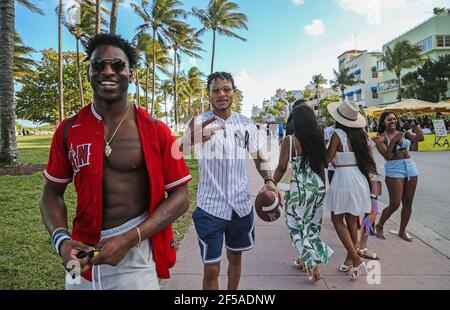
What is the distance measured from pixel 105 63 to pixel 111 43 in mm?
134

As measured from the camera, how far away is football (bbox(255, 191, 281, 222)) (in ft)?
9.35

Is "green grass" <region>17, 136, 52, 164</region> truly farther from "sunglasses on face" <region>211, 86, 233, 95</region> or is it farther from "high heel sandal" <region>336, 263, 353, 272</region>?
"high heel sandal" <region>336, 263, 353, 272</region>

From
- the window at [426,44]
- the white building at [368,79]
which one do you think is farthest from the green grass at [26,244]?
the white building at [368,79]

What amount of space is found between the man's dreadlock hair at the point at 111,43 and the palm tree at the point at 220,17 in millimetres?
31752

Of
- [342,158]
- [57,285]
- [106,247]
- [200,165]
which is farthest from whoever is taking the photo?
[342,158]

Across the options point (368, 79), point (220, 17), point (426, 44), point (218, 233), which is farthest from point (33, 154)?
point (368, 79)

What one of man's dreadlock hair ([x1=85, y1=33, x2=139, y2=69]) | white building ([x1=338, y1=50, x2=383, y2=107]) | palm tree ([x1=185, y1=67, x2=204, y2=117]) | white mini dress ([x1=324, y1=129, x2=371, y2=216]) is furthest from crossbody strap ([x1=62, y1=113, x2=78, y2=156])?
white building ([x1=338, y1=50, x2=383, y2=107])

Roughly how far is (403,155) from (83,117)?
4.49 metres

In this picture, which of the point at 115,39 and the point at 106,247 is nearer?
the point at 106,247

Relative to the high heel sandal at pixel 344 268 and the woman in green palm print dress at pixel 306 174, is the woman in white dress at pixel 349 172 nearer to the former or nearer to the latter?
the high heel sandal at pixel 344 268

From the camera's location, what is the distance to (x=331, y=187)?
400 cm

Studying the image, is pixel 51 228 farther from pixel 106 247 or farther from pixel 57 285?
pixel 57 285

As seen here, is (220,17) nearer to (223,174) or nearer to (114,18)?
(114,18)

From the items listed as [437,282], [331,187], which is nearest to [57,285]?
[331,187]
